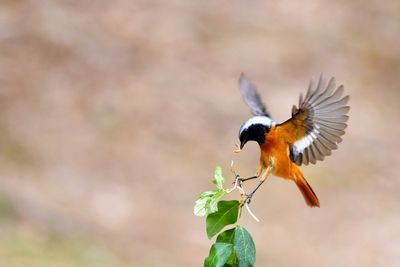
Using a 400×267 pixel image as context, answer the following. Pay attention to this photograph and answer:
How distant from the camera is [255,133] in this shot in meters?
2.57

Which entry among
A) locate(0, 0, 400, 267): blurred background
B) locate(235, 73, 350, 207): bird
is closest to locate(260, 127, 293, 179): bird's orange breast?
locate(235, 73, 350, 207): bird

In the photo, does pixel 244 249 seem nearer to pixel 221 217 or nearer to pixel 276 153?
pixel 221 217

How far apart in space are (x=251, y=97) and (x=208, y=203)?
117cm

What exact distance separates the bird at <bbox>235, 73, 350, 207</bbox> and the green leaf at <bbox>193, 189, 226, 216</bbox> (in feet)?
1.75

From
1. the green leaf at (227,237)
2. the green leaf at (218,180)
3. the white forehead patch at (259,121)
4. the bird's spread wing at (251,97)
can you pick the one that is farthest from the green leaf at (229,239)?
the bird's spread wing at (251,97)

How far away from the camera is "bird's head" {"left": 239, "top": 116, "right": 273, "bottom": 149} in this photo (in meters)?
2.47

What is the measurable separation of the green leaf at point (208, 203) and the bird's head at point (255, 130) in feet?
1.37

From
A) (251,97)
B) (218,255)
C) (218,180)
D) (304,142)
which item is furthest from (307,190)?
(218,255)

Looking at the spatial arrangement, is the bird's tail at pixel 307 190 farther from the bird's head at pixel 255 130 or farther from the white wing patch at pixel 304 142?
the bird's head at pixel 255 130

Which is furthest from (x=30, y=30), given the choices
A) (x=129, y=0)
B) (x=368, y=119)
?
(x=368, y=119)

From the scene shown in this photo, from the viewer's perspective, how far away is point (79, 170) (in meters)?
9.66

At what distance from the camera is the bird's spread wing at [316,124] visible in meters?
2.65

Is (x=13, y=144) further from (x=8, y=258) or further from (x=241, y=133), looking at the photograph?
(x=241, y=133)

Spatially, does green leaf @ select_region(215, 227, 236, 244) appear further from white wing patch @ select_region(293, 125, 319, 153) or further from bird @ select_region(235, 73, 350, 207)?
white wing patch @ select_region(293, 125, 319, 153)
